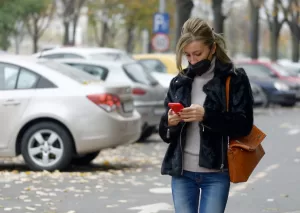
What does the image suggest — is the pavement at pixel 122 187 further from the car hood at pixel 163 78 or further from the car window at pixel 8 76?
the car hood at pixel 163 78

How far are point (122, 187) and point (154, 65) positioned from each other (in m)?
12.3

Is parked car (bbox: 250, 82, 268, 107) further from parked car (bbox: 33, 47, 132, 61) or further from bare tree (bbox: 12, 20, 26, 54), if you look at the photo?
bare tree (bbox: 12, 20, 26, 54)

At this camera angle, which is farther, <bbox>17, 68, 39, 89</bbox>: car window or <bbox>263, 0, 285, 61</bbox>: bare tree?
<bbox>263, 0, 285, 61</bbox>: bare tree

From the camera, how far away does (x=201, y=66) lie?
524 centimetres

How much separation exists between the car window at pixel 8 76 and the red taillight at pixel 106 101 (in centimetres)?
102

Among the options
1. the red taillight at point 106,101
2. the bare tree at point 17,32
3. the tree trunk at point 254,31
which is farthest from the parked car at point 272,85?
the bare tree at point 17,32

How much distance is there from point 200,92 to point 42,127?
693cm

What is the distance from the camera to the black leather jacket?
5.23 meters

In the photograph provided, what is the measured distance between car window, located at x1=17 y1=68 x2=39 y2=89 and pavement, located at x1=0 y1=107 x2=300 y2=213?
1.09 meters

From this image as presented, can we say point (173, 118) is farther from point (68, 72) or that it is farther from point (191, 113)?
point (68, 72)

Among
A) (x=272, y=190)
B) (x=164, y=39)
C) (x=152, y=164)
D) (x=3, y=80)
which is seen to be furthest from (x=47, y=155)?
(x=164, y=39)

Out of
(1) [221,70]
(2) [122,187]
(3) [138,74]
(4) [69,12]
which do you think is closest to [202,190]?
(1) [221,70]

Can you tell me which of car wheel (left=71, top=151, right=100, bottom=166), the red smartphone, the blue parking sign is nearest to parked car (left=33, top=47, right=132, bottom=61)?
car wheel (left=71, top=151, right=100, bottom=166)

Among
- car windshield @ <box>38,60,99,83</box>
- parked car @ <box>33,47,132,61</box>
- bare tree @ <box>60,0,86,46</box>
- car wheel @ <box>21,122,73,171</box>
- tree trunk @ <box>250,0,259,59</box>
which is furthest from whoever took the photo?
bare tree @ <box>60,0,86,46</box>
